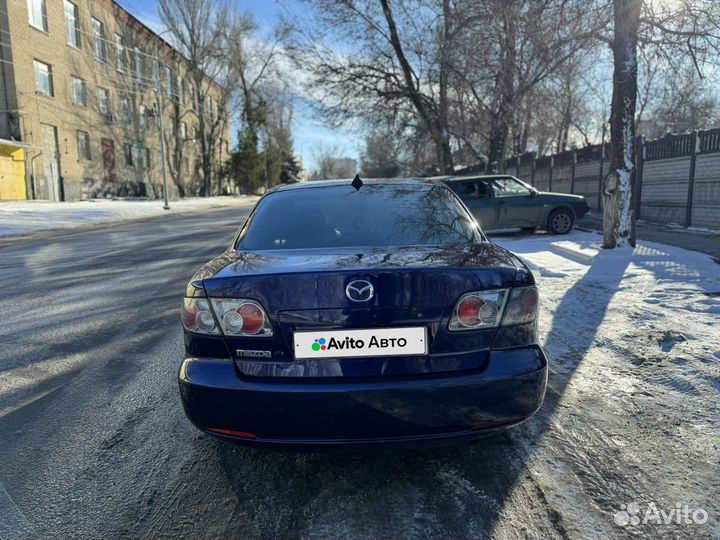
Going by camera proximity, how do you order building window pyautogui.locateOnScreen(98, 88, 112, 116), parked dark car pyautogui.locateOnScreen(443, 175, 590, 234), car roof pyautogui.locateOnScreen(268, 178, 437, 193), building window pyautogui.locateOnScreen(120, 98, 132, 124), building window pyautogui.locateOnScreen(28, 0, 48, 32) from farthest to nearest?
1. building window pyautogui.locateOnScreen(120, 98, 132, 124)
2. building window pyautogui.locateOnScreen(98, 88, 112, 116)
3. building window pyautogui.locateOnScreen(28, 0, 48, 32)
4. parked dark car pyautogui.locateOnScreen(443, 175, 590, 234)
5. car roof pyautogui.locateOnScreen(268, 178, 437, 193)

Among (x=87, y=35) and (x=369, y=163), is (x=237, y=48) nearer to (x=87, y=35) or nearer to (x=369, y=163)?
(x=87, y=35)

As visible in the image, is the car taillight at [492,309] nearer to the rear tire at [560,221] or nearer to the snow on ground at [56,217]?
the rear tire at [560,221]

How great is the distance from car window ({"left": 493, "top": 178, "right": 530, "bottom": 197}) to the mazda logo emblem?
34.6ft

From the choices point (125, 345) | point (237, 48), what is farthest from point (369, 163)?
point (125, 345)

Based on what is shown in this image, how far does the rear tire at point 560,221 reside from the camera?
1195cm

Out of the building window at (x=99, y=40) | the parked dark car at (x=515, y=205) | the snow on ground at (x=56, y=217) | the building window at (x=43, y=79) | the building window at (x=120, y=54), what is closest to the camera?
the parked dark car at (x=515, y=205)

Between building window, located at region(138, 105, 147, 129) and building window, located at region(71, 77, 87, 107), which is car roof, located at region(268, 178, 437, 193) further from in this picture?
building window, located at region(138, 105, 147, 129)

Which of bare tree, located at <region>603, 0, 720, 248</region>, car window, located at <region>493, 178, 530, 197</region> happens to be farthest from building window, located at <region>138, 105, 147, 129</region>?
bare tree, located at <region>603, 0, 720, 248</region>

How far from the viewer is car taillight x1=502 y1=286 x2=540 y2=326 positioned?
7.24ft

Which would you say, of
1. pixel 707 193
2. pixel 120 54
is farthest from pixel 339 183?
pixel 120 54

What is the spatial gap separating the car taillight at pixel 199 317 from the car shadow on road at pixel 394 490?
2.59 feet

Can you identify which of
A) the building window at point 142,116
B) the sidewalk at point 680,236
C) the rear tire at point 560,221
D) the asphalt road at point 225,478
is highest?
the building window at point 142,116

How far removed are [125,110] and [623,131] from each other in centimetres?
3600

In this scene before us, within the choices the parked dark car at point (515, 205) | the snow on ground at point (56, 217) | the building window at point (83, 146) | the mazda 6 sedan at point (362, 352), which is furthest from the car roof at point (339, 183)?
the building window at point (83, 146)
